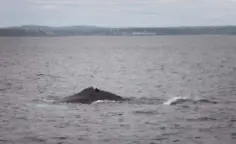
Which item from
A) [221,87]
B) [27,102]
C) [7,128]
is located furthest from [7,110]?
[221,87]

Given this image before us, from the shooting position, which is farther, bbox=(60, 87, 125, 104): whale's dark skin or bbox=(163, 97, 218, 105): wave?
bbox=(163, 97, 218, 105): wave

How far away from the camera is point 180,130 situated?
92.1ft

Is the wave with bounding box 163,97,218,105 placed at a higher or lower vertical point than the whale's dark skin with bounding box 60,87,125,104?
lower

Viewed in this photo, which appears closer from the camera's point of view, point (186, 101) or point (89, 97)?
point (89, 97)

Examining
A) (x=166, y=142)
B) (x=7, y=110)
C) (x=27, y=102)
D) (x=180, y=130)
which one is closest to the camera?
(x=166, y=142)

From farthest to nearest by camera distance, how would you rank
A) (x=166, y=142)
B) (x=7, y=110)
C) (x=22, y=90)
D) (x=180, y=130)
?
(x=22, y=90)
(x=7, y=110)
(x=180, y=130)
(x=166, y=142)

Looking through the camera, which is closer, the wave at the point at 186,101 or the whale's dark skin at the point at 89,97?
the whale's dark skin at the point at 89,97

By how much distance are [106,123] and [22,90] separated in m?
20.6

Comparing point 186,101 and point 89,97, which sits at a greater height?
point 89,97

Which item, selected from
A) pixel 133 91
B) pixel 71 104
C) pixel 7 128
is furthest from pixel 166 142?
pixel 133 91

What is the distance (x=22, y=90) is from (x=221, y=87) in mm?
19677

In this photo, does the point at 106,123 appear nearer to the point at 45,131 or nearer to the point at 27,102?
the point at 45,131

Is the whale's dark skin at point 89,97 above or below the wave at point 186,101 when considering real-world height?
above

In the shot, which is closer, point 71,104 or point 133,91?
point 71,104
